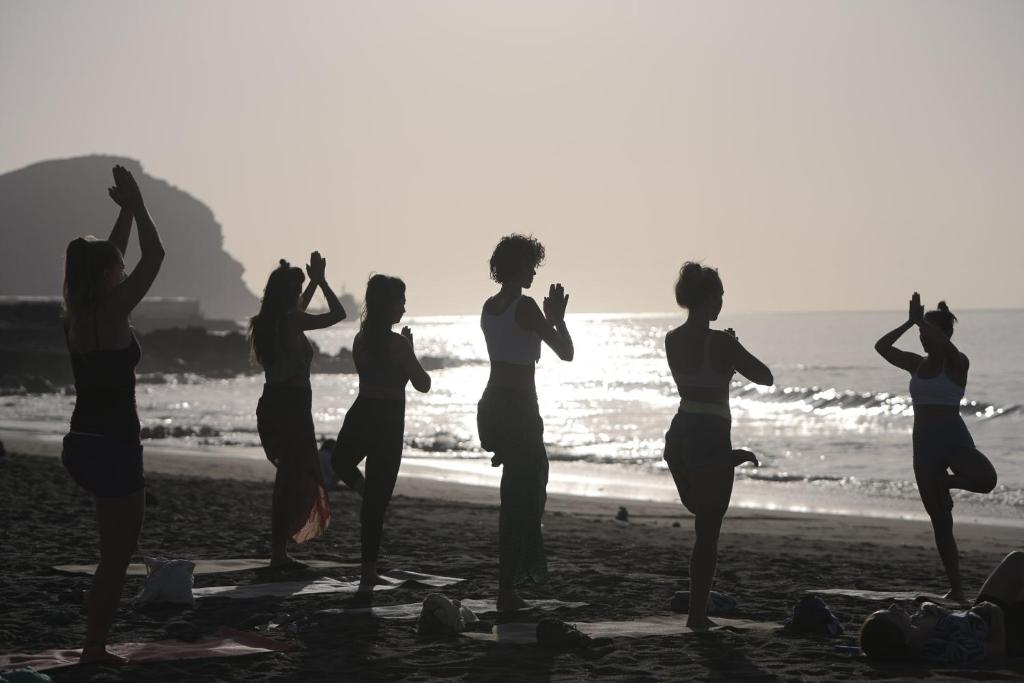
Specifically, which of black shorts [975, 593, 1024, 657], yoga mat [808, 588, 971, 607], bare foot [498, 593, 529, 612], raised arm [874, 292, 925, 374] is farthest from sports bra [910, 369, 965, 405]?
bare foot [498, 593, 529, 612]

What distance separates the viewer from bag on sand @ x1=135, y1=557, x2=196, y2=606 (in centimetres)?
673

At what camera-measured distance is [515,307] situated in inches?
256

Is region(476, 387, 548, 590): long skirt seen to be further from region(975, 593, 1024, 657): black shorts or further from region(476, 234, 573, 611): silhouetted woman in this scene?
region(975, 593, 1024, 657): black shorts

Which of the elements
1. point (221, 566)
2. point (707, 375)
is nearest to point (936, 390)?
point (707, 375)

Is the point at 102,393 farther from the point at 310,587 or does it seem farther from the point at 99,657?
the point at 310,587

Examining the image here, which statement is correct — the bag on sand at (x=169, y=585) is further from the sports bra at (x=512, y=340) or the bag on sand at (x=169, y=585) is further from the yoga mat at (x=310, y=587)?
the sports bra at (x=512, y=340)

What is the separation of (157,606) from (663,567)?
4108mm

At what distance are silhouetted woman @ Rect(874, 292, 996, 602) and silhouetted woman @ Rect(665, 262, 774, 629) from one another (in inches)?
70.9

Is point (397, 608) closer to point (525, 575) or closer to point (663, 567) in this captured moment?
point (525, 575)

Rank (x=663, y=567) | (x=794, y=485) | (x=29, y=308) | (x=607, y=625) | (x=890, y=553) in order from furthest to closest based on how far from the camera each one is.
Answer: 1. (x=29, y=308)
2. (x=794, y=485)
3. (x=890, y=553)
4. (x=663, y=567)
5. (x=607, y=625)

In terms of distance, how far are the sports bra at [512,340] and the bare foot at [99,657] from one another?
2.40 meters

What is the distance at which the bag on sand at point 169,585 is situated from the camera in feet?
22.1

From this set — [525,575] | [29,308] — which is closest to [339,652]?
[525,575]

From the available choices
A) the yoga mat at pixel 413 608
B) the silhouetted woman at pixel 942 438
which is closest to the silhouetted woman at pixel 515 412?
the yoga mat at pixel 413 608
